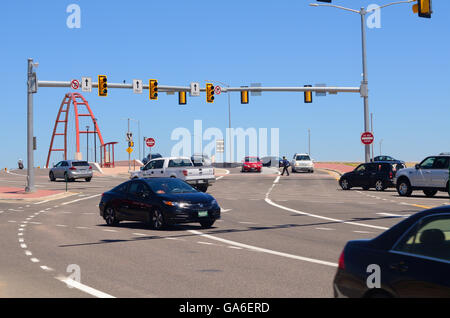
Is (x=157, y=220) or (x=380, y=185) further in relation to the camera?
(x=380, y=185)

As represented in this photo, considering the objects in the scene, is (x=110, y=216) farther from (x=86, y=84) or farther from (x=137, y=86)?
(x=137, y=86)

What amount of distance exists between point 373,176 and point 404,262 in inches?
1311

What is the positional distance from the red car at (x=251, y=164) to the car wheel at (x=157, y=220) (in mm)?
55270

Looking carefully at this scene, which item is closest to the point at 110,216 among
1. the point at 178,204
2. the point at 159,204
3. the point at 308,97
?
the point at 159,204

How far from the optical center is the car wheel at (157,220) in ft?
59.3

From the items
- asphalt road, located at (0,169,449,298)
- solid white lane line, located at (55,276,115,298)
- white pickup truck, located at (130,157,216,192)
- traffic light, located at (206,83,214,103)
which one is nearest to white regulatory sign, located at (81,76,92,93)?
white pickup truck, located at (130,157,216,192)

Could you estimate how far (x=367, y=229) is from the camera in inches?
665

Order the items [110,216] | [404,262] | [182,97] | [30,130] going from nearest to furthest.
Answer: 1. [404,262]
2. [110,216]
3. [30,130]
4. [182,97]

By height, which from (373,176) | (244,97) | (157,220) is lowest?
(157,220)

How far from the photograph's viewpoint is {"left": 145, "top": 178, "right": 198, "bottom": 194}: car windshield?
1878cm

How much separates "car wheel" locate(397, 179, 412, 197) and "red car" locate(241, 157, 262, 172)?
137ft

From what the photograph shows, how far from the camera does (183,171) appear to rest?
3625cm

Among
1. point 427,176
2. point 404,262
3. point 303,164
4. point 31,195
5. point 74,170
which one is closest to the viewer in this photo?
point 404,262

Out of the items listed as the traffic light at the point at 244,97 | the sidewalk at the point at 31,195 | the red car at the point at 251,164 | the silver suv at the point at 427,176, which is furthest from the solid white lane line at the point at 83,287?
the red car at the point at 251,164
